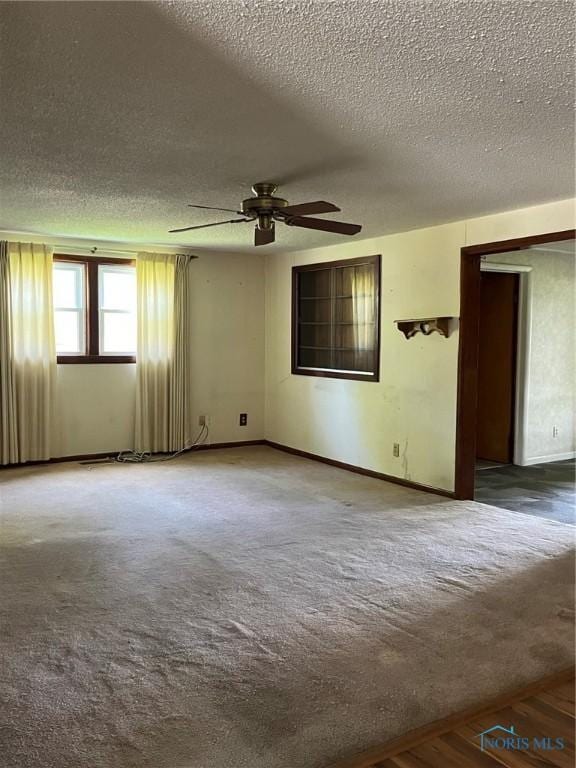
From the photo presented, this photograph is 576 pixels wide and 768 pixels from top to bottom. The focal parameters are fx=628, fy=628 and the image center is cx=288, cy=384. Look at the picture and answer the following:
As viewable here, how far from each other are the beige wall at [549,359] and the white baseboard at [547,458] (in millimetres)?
10

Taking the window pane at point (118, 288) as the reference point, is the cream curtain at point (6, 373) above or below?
below

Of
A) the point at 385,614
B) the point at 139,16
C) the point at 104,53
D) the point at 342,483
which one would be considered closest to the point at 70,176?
the point at 104,53

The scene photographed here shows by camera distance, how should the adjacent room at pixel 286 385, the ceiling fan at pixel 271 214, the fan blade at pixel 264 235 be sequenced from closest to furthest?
the adjacent room at pixel 286 385
the ceiling fan at pixel 271 214
the fan blade at pixel 264 235

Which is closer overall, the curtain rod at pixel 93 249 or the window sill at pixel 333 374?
the window sill at pixel 333 374

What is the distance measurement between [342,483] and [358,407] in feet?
2.77

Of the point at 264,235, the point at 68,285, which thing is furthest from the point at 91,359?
the point at 264,235

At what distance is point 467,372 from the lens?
16.4 feet

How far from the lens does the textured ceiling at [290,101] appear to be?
185 cm

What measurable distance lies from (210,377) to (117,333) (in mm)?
1144

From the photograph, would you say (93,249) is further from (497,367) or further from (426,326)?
(497,367)

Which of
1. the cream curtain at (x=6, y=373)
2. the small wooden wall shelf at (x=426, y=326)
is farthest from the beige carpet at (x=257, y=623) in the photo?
the small wooden wall shelf at (x=426, y=326)

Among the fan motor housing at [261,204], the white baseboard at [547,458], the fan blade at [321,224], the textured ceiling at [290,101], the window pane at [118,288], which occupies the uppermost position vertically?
the textured ceiling at [290,101]

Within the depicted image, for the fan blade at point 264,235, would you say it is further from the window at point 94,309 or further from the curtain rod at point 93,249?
the window at point 94,309

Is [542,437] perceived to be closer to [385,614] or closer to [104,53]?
[385,614]
